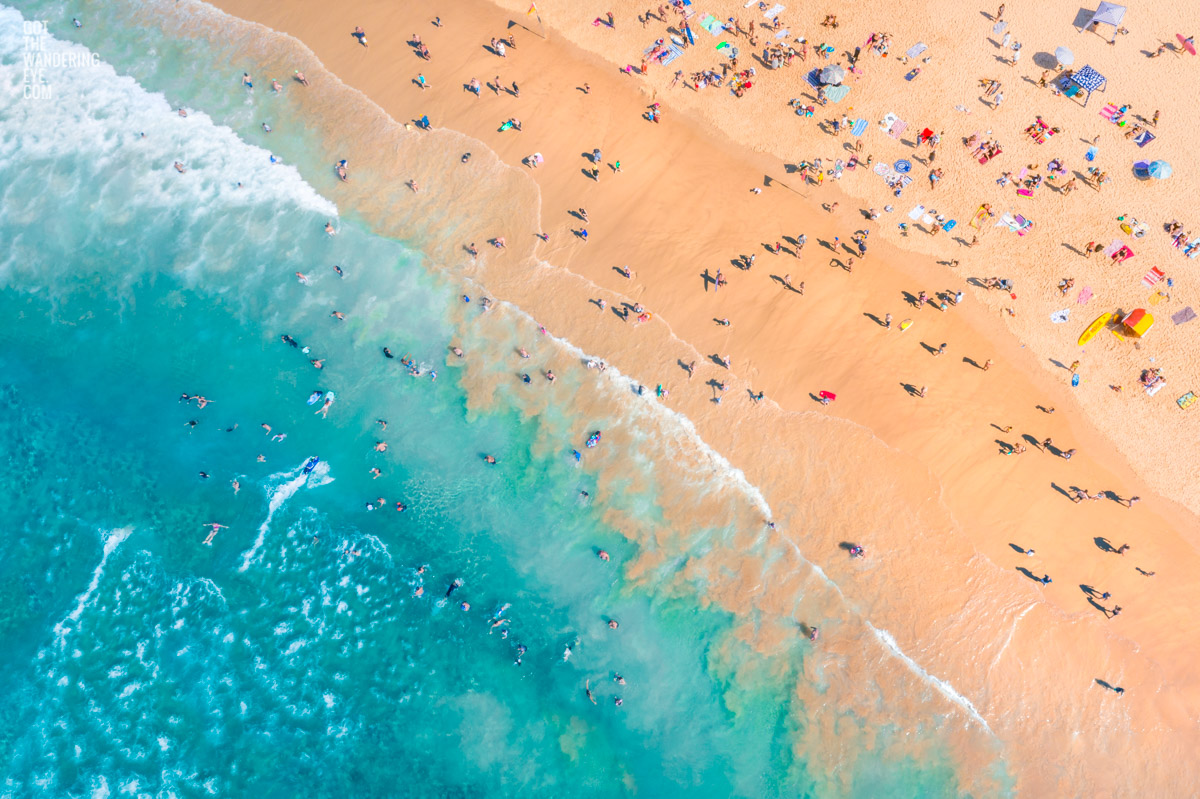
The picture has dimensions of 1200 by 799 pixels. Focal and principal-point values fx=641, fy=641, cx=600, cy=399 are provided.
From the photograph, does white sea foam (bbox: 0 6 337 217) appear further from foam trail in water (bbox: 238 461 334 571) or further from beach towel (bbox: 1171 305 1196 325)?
beach towel (bbox: 1171 305 1196 325)

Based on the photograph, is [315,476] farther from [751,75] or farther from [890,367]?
[751,75]

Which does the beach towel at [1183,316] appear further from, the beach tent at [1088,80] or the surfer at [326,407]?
the surfer at [326,407]

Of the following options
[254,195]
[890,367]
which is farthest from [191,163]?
[890,367]

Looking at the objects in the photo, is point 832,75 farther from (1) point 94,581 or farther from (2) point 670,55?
(1) point 94,581

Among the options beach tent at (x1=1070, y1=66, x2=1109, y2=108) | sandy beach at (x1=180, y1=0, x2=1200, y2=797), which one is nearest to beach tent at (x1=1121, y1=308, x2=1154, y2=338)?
sandy beach at (x1=180, y1=0, x2=1200, y2=797)

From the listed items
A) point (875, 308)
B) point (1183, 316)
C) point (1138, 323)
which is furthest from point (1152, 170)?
point (875, 308)

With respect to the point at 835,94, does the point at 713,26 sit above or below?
below

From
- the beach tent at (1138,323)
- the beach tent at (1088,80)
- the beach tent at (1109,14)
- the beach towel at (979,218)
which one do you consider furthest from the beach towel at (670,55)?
the beach tent at (1138,323)
